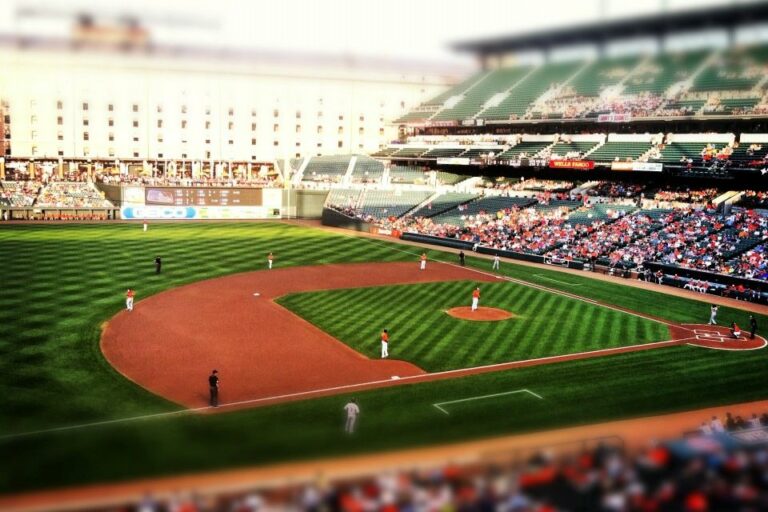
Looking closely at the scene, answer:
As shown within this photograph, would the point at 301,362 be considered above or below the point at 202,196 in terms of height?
below

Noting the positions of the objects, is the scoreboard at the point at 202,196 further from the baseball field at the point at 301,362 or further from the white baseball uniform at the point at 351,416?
the white baseball uniform at the point at 351,416

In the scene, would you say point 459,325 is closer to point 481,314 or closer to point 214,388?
point 481,314

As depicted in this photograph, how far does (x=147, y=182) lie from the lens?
70.1 m

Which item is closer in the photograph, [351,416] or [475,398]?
[351,416]

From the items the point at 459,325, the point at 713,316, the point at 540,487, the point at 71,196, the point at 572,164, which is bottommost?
the point at 459,325

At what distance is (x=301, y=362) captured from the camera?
21547 millimetres

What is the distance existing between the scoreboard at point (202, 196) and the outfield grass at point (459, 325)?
38.6 meters

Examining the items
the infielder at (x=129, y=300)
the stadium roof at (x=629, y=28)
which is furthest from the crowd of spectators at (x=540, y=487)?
the infielder at (x=129, y=300)

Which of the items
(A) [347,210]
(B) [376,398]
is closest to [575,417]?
(B) [376,398]

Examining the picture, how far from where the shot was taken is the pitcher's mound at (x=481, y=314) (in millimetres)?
28406

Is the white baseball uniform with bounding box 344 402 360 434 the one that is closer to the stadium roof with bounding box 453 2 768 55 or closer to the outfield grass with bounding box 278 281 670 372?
the outfield grass with bounding box 278 281 670 372

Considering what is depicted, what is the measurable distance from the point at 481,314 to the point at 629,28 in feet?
108

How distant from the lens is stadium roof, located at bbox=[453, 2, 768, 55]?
17.7 metres

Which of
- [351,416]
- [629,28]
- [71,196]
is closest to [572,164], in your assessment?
[629,28]
